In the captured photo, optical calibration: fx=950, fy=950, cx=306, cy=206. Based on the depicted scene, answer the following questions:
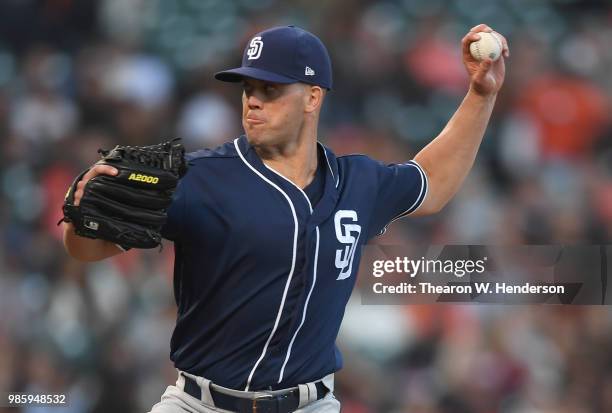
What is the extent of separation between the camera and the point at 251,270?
2.57 m

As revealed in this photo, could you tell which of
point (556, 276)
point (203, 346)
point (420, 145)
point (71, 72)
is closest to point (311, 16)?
point (420, 145)

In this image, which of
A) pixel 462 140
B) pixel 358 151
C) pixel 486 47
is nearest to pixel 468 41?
pixel 486 47

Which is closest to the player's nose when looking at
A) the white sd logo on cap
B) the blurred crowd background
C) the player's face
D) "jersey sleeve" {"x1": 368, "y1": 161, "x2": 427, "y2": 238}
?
the player's face

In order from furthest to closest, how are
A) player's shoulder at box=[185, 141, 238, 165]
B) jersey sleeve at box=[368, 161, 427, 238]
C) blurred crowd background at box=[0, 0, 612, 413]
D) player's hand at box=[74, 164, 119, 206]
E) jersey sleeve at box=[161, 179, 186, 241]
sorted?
blurred crowd background at box=[0, 0, 612, 413], jersey sleeve at box=[368, 161, 427, 238], player's shoulder at box=[185, 141, 238, 165], jersey sleeve at box=[161, 179, 186, 241], player's hand at box=[74, 164, 119, 206]

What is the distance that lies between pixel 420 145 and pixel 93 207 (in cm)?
306

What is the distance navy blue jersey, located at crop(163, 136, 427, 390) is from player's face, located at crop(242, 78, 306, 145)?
7 cm

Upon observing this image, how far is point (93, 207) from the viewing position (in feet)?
7.25

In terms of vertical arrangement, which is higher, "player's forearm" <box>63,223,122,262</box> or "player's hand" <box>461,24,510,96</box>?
"player's hand" <box>461,24,510,96</box>

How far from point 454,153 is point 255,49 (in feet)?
2.60

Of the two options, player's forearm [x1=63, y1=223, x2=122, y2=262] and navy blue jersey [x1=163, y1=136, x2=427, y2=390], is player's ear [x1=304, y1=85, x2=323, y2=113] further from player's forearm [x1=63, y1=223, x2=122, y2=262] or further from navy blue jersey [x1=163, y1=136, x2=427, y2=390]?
player's forearm [x1=63, y1=223, x2=122, y2=262]

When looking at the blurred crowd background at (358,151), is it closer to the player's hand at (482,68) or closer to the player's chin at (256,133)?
the player's hand at (482,68)

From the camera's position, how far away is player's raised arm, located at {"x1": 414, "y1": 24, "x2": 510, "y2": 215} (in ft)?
10.1

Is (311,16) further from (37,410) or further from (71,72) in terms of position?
(37,410)

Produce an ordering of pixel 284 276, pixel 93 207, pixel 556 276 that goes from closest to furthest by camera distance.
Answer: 1. pixel 93 207
2. pixel 284 276
3. pixel 556 276
